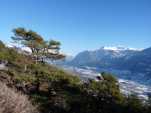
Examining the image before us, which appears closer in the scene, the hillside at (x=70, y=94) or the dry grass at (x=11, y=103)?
the dry grass at (x=11, y=103)

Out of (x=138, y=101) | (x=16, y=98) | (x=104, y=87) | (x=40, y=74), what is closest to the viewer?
(x=16, y=98)

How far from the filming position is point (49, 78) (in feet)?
119

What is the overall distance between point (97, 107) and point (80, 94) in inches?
168

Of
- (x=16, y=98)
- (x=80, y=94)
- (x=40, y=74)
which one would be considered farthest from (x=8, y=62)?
(x=16, y=98)

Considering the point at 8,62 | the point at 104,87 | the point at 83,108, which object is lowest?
the point at 83,108

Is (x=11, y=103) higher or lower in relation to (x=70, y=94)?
lower

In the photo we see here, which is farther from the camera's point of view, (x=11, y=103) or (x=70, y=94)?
(x=70, y=94)

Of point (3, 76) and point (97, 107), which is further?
point (3, 76)

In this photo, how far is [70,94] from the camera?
34375 mm

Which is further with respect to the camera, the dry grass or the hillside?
the hillside

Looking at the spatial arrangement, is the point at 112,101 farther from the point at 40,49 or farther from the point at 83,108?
the point at 40,49

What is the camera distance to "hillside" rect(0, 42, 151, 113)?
30172mm

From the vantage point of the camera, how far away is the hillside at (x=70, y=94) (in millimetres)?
30172

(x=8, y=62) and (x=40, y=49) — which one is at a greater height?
(x=40, y=49)
